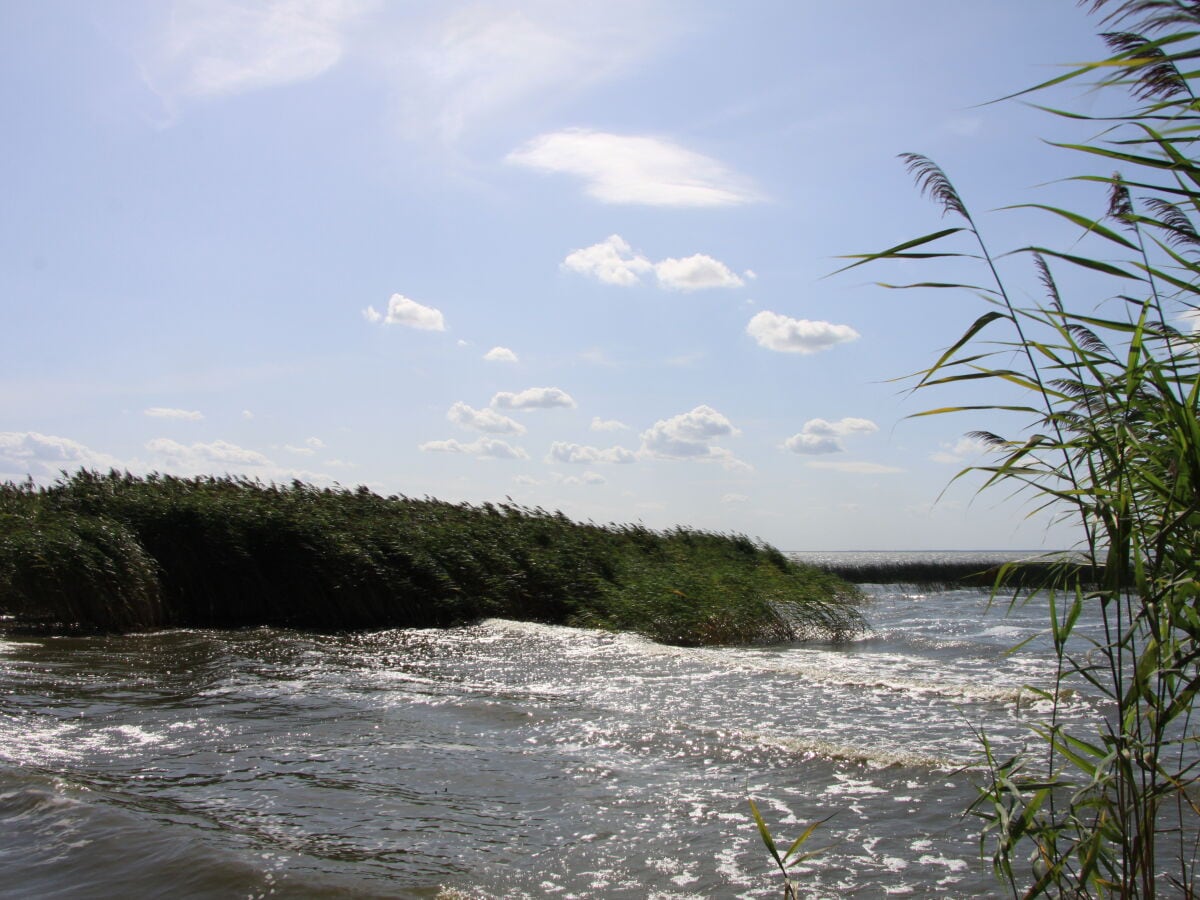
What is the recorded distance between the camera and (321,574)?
18.4 m

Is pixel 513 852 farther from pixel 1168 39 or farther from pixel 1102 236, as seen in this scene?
pixel 1168 39

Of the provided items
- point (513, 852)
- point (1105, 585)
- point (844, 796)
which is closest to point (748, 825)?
point (844, 796)

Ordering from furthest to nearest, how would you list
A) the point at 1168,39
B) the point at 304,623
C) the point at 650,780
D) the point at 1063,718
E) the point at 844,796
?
the point at 304,623
the point at 1063,718
the point at 650,780
the point at 844,796
the point at 1168,39

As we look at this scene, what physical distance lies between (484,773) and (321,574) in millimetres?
12057

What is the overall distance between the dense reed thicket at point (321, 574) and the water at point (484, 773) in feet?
10.1

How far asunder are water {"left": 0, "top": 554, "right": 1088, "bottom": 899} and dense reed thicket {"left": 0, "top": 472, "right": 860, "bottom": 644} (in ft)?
10.1

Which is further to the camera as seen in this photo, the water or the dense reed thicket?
the dense reed thicket

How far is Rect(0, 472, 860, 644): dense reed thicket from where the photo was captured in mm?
16500

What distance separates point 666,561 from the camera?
2238cm

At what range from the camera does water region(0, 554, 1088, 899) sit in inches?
201

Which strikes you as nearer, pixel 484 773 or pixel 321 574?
pixel 484 773

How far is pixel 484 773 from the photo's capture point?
7.30 metres

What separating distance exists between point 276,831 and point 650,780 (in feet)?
9.07

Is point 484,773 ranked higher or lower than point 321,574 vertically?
lower
